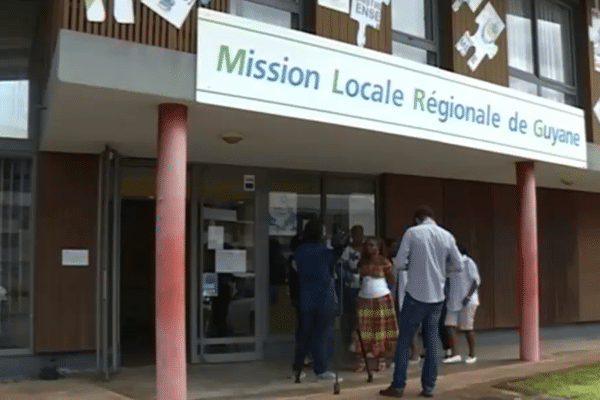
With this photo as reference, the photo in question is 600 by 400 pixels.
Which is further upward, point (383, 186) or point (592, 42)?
point (592, 42)

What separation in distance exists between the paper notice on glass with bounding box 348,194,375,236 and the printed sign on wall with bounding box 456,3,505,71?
2.69m

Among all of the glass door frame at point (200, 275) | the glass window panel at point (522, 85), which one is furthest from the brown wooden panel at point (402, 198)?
the glass door frame at point (200, 275)

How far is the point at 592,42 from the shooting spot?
11773 mm

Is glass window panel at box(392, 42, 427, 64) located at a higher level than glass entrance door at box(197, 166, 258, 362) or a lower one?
higher

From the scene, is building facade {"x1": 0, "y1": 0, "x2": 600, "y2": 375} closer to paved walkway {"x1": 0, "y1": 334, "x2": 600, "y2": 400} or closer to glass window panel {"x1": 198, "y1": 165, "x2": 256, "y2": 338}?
glass window panel {"x1": 198, "y1": 165, "x2": 256, "y2": 338}

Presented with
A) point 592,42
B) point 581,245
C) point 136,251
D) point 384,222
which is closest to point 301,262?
point 384,222

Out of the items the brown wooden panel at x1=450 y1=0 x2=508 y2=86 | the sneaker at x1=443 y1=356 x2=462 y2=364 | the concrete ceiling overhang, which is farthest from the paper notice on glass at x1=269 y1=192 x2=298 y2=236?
the brown wooden panel at x1=450 y1=0 x2=508 y2=86

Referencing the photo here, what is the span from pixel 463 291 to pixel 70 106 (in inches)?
221

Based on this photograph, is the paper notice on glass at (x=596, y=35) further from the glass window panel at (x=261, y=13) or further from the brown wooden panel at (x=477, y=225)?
the glass window panel at (x=261, y=13)

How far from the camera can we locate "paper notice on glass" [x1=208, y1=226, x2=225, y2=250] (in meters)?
9.67

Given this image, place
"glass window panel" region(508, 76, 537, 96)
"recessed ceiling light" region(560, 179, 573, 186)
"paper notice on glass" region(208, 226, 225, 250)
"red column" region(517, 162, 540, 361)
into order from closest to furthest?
"paper notice on glass" region(208, 226, 225, 250)
"red column" region(517, 162, 540, 361)
"glass window panel" region(508, 76, 537, 96)
"recessed ceiling light" region(560, 179, 573, 186)

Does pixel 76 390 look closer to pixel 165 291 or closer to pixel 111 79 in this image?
pixel 165 291

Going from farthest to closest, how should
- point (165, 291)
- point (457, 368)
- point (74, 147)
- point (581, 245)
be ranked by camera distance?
point (581, 245) < point (457, 368) < point (74, 147) < point (165, 291)

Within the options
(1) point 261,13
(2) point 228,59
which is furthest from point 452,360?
(2) point 228,59
